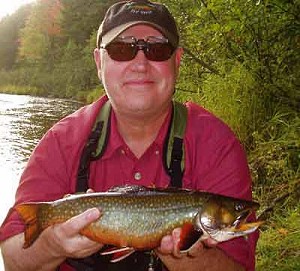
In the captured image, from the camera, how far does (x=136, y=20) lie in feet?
10.2

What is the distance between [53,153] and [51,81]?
40.9m

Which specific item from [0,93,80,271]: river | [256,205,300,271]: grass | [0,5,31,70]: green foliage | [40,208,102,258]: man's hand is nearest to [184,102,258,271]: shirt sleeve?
[40,208,102,258]: man's hand

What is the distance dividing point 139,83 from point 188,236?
3.13 ft

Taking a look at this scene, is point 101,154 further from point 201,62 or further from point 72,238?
point 201,62

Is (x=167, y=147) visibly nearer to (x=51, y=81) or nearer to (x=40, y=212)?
(x=40, y=212)

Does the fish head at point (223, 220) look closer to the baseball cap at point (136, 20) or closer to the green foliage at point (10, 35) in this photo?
the baseball cap at point (136, 20)

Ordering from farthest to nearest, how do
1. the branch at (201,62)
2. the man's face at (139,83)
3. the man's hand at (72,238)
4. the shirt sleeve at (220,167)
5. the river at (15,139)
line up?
the river at (15,139), the branch at (201,62), the man's face at (139,83), the shirt sleeve at (220,167), the man's hand at (72,238)

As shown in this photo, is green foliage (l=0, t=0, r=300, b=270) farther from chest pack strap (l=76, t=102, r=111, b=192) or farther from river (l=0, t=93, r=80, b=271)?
river (l=0, t=93, r=80, b=271)

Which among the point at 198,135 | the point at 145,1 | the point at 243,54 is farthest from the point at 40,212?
the point at 243,54

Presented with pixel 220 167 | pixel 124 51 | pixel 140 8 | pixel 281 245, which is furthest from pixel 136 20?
pixel 281 245

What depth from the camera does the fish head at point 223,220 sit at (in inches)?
97.7

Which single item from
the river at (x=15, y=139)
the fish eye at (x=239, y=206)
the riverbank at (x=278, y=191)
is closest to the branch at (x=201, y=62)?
the riverbank at (x=278, y=191)

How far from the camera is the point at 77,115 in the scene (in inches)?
123

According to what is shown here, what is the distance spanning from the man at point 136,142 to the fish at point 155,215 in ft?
1.06
